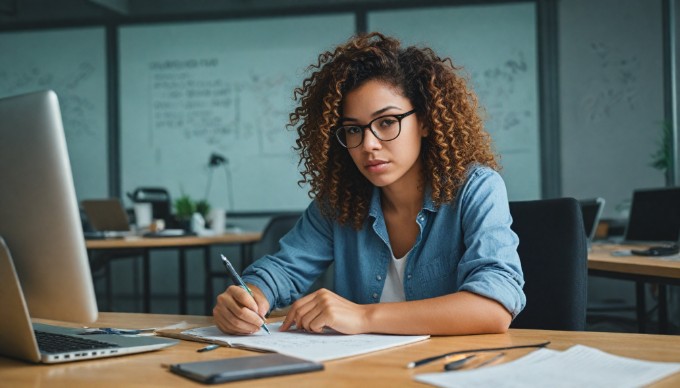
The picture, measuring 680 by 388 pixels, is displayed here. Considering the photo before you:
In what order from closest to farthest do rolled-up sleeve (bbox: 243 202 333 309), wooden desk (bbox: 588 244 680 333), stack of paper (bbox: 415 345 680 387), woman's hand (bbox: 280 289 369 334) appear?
stack of paper (bbox: 415 345 680 387) < woman's hand (bbox: 280 289 369 334) < rolled-up sleeve (bbox: 243 202 333 309) < wooden desk (bbox: 588 244 680 333)

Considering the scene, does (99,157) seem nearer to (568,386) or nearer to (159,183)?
(159,183)

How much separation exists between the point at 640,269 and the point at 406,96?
1.14 metres

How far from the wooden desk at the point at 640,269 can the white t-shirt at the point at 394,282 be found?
3.24ft

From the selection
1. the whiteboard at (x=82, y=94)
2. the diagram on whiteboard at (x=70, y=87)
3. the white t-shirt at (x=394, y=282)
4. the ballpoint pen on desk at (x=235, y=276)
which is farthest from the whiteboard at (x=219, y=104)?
the ballpoint pen on desk at (x=235, y=276)

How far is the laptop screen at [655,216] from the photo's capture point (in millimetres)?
3084

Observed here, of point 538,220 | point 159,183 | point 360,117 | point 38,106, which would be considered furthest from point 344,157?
point 159,183

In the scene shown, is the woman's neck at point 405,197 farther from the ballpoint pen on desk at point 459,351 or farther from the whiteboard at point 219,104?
the whiteboard at point 219,104

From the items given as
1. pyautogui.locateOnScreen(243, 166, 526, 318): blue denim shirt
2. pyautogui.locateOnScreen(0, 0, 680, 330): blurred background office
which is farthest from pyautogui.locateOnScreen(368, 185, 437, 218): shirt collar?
pyautogui.locateOnScreen(0, 0, 680, 330): blurred background office

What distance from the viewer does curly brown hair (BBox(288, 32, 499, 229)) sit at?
5.06 ft

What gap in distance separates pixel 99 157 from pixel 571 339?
573cm

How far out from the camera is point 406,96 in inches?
61.1

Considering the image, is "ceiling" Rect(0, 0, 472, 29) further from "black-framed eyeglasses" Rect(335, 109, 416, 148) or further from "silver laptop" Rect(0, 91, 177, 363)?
"silver laptop" Rect(0, 91, 177, 363)

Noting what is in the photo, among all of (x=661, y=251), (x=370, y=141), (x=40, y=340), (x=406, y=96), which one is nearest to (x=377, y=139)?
(x=370, y=141)

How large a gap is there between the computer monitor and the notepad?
27 cm
